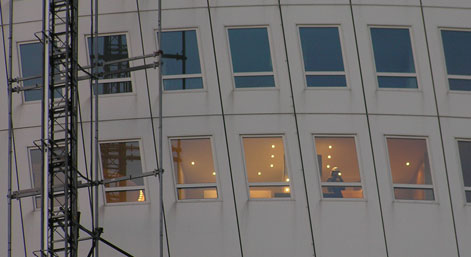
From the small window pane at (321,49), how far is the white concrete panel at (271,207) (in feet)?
5.81

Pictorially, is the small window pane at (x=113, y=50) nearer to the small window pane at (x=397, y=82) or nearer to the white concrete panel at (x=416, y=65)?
the white concrete panel at (x=416, y=65)

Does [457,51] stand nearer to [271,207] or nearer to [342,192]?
[342,192]

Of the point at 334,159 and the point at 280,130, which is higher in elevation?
the point at 280,130

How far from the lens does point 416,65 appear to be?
2791 cm

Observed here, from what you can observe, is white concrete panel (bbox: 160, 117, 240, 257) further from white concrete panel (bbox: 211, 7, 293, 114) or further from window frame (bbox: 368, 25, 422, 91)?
window frame (bbox: 368, 25, 422, 91)

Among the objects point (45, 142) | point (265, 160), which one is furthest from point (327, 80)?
point (45, 142)

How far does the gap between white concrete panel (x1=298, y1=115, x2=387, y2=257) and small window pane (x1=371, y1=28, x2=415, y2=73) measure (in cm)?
182

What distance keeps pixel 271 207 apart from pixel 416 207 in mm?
3896

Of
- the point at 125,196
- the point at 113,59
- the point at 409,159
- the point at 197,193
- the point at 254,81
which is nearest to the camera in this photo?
the point at 197,193

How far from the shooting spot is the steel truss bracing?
82.7 feet

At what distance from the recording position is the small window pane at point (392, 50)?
28.0 metres

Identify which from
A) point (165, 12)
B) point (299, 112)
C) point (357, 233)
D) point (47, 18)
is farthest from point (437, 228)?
point (47, 18)

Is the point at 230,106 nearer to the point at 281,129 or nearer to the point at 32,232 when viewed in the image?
the point at 281,129

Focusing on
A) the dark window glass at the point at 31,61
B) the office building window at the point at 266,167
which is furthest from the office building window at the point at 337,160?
the dark window glass at the point at 31,61
